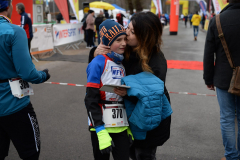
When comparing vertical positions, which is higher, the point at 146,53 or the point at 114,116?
the point at 146,53

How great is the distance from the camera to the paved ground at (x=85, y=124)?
3.27 metres

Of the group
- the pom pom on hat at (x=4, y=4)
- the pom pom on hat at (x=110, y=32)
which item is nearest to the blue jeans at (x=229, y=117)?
the pom pom on hat at (x=110, y=32)

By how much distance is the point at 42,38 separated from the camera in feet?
32.6

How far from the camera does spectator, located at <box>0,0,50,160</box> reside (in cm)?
189

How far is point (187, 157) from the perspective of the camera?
3168mm

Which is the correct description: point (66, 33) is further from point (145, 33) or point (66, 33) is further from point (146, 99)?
point (146, 99)

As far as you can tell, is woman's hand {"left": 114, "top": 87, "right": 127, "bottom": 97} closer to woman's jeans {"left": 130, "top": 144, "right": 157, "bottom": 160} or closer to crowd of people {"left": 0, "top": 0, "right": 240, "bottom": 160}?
crowd of people {"left": 0, "top": 0, "right": 240, "bottom": 160}

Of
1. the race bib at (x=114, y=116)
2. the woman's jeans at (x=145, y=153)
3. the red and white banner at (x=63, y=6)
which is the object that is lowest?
the woman's jeans at (x=145, y=153)

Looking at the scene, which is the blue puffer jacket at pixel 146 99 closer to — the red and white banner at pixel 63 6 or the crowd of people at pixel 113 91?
the crowd of people at pixel 113 91

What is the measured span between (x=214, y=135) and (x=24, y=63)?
298 centimetres

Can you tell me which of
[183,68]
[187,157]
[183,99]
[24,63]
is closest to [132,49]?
[24,63]

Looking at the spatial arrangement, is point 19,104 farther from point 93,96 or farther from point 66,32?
point 66,32

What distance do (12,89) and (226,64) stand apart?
2013 mm

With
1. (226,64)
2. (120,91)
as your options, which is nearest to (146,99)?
(120,91)
